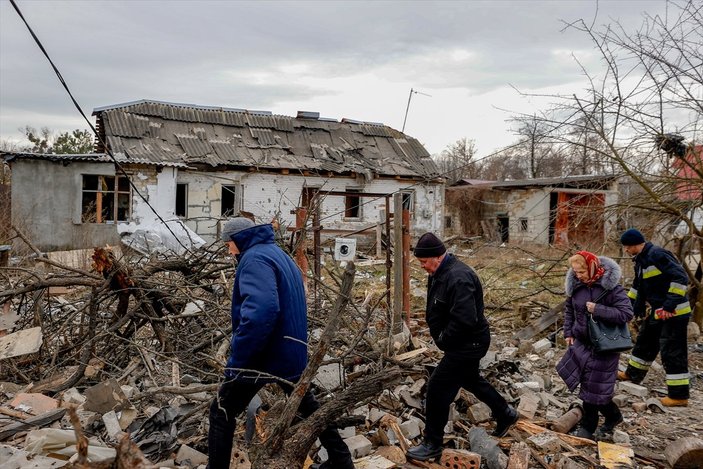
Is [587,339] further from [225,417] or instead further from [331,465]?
[225,417]

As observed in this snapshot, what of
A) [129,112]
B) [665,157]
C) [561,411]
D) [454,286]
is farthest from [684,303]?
[129,112]

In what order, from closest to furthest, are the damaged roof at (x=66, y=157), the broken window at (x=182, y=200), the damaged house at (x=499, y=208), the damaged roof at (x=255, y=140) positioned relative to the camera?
the damaged roof at (x=66, y=157) < the damaged roof at (x=255, y=140) < the broken window at (x=182, y=200) < the damaged house at (x=499, y=208)

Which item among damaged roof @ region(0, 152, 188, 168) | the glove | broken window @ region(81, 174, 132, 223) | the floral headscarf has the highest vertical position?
damaged roof @ region(0, 152, 188, 168)

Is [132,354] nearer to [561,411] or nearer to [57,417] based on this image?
[57,417]

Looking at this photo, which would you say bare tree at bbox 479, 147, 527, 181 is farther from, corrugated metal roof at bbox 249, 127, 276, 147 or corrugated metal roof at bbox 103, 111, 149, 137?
corrugated metal roof at bbox 103, 111, 149, 137

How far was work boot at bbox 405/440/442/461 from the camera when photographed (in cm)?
386

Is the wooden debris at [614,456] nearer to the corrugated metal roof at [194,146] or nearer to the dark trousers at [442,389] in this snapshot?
the dark trousers at [442,389]

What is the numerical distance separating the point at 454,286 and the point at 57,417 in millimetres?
3159

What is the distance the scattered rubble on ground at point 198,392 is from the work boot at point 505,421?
7cm

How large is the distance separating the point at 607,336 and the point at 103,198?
15956 mm

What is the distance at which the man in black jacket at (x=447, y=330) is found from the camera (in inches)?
149

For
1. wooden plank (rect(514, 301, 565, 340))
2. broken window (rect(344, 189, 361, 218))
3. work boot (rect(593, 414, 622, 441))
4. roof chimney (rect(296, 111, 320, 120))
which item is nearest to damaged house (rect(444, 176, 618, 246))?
broken window (rect(344, 189, 361, 218))

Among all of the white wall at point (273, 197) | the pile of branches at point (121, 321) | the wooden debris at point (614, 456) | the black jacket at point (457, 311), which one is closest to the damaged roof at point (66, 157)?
the white wall at point (273, 197)

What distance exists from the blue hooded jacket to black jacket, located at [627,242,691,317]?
3.88m
